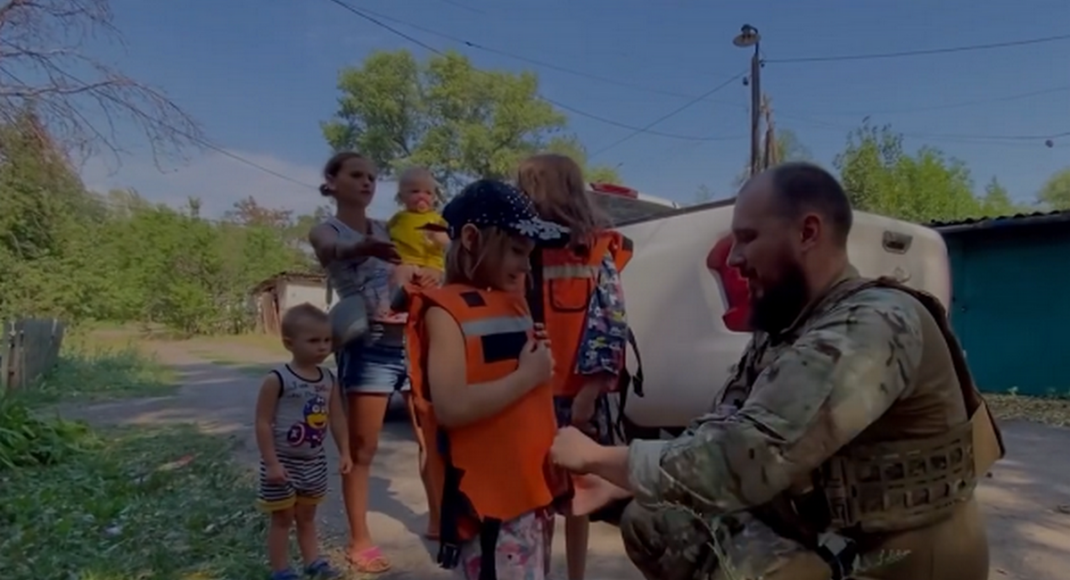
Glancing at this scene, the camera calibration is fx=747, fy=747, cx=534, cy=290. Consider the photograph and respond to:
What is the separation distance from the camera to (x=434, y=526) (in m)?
3.31

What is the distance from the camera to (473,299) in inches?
70.9

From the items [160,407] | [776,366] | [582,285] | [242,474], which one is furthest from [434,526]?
[160,407]

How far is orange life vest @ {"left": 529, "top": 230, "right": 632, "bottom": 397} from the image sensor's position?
2514 mm

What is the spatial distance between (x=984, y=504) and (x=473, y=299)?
3544 millimetres

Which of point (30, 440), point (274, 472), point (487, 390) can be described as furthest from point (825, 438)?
point (30, 440)

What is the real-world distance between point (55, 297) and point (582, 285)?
18032 millimetres

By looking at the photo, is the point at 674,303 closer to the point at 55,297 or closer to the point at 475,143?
the point at 55,297

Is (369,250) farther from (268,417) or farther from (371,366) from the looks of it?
(268,417)

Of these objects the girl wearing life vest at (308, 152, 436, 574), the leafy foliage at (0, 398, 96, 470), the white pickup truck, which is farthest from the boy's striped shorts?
the leafy foliage at (0, 398, 96, 470)

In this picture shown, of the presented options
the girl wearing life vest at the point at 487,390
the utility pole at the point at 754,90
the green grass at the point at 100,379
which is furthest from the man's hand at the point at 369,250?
the utility pole at the point at 754,90

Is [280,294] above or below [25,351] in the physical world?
above

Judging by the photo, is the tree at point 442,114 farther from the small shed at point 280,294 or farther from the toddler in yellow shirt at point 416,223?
the toddler in yellow shirt at point 416,223

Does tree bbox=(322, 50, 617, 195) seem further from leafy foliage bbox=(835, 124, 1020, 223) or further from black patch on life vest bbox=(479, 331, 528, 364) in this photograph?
black patch on life vest bbox=(479, 331, 528, 364)

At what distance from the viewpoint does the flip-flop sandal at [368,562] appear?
3.04m
